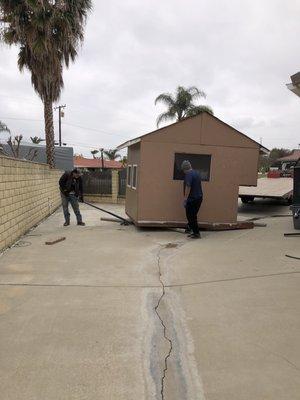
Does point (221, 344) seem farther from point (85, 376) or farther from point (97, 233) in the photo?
point (97, 233)

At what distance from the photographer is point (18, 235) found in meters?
9.24

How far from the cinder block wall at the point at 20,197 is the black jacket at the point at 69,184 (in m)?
0.76

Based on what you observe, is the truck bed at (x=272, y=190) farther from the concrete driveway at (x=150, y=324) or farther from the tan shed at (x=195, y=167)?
the concrete driveway at (x=150, y=324)

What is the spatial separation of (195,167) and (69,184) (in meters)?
3.37

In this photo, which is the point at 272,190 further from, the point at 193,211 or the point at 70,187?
the point at 70,187

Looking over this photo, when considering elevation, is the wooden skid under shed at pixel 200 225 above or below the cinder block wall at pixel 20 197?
below

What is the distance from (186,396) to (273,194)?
13.1 meters

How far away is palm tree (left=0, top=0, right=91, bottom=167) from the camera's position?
17.3 metres

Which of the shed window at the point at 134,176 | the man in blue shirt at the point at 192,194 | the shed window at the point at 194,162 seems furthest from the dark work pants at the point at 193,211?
the shed window at the point at 134,176

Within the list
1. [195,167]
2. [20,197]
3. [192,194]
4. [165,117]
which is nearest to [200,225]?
[192,194]

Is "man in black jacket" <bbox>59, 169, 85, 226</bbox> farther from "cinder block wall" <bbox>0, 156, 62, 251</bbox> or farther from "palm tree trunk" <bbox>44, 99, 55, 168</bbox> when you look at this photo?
"palm tree trunk" <bbox>44, 99, 55, 168</bbox>

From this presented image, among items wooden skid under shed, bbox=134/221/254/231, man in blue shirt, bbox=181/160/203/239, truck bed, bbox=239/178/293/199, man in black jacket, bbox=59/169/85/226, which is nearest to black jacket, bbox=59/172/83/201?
man in black jacket, bbox=59/169/85/226

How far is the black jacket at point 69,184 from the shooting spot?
11.6 meters

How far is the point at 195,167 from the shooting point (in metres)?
10.7
